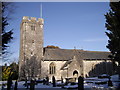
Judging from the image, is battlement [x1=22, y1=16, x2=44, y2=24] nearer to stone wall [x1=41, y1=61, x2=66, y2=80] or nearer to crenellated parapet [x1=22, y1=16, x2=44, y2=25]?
crenellated parapet [x1=22, y1=16, x2=44, y2=25]

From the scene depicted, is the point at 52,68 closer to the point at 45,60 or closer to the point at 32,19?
the point at 45,60

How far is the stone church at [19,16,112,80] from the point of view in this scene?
28.1m

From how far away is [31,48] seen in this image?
2966cm

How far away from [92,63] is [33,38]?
15067 mm

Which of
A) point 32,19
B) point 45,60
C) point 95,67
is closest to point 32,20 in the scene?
point 32,19

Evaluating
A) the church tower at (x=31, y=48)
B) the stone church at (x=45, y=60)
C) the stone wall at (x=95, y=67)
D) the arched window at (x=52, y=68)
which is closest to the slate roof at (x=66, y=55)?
the stone church at (x=45, y=60)

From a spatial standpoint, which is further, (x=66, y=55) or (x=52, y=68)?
(x=66, y=55)

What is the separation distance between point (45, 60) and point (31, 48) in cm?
411

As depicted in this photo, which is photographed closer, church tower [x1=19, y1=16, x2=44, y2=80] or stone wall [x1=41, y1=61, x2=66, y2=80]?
church tower [x1=19, y1=16, x2=44, y2=80]

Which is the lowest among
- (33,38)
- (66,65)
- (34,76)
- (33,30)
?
(34,76)

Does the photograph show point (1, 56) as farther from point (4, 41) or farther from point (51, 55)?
point (51, 55)

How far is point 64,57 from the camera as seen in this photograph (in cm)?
3144

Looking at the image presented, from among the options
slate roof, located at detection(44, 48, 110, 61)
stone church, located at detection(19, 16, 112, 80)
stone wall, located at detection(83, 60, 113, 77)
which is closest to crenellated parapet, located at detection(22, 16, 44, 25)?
stone church, located at detection(19, 16, 112, 80)

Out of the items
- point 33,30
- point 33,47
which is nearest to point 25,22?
point 33,30
